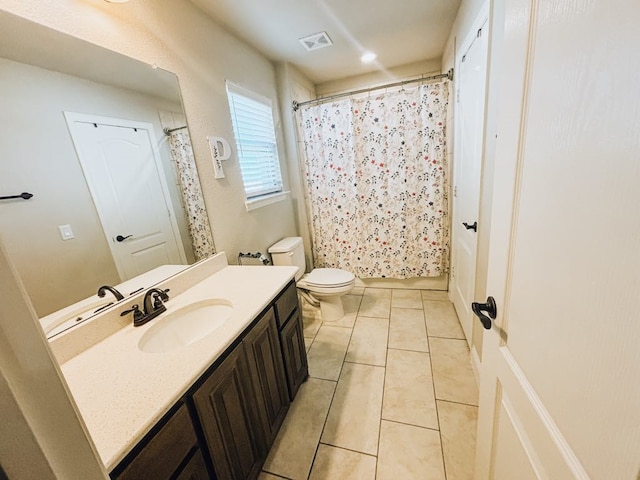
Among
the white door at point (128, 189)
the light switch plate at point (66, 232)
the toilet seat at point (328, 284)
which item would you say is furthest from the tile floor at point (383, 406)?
the light switch plate at point (66, 232)

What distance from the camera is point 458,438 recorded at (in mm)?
1298

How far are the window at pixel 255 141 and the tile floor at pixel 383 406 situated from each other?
139cm

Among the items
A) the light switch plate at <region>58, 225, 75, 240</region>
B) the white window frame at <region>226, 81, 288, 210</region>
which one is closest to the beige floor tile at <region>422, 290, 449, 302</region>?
the white window frame at <region>226, 81, 288, 210</region>

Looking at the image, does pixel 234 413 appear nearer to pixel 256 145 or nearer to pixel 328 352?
pixel 328 352

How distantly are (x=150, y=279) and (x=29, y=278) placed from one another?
446 mm

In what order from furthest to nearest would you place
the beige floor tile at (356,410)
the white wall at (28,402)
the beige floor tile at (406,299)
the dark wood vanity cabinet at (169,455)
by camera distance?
1. the beige floor tile at (406,299)
2. the beige floor tile at (356,410)
3. the dark wood vanity cabinet at (169,455)
4. the white wall at (28,402)

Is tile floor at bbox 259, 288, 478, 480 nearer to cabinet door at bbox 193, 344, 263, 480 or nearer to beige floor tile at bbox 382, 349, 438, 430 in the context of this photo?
beige floor tile at bbox 382, 349, 438, 430

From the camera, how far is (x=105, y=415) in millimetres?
679

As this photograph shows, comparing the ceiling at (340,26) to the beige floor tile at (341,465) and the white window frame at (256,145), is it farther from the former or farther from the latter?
the beige floor tile at (341,465)

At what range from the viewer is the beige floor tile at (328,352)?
1809 millimetres

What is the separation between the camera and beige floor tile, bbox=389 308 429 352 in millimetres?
1990

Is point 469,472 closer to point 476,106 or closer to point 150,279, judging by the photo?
point 150,279

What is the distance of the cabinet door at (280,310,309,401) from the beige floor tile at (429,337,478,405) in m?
0.85

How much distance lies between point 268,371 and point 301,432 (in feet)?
1.52
